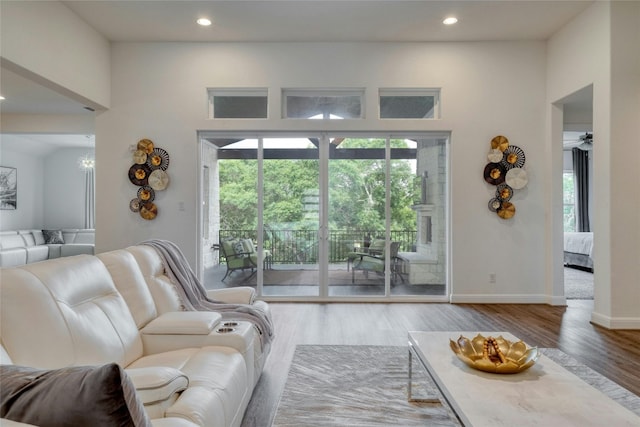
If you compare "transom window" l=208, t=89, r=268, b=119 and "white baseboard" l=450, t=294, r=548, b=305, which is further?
"transom window" l=208, t=89, r=268, b=119

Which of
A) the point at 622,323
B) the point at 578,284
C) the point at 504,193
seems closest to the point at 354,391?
the point at 622,323

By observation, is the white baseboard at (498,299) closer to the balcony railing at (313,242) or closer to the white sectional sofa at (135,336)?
the balcony railing at (313,242)

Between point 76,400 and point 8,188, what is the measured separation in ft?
34.1

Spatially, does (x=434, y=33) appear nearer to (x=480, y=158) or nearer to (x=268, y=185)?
(x=480, y=158)

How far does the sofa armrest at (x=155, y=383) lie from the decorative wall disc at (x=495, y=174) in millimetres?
Result: 4652

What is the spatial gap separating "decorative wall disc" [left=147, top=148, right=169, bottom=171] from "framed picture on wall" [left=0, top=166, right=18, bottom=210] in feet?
19.6

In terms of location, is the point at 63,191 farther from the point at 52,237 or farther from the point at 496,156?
the point at 496,156

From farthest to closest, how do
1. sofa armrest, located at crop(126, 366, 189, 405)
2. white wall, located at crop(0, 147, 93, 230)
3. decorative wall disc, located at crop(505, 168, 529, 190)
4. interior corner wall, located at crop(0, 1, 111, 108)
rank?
white wall, located at crop(0, 147, 93, 230) → decorative wall disc, located at crop(505, 168, 529, 190) → interior corner wall, located at crop(0, 1, 111, 108) → sofa armrest, located at crop(126, 366, 189, 405)

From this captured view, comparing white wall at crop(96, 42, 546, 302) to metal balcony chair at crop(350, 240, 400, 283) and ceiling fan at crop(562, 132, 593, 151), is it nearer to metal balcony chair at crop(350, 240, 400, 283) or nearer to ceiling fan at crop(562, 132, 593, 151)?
metal balcony chair at crop(350, 240, 400, 283)

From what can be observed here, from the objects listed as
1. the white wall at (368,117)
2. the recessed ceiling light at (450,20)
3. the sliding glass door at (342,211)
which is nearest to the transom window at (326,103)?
the white wall at (368,117)

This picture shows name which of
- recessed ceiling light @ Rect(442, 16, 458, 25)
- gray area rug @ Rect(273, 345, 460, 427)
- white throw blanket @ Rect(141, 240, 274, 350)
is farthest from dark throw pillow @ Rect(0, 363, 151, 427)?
recessed ceiling light @ Rect(442, 16, 458, 25)

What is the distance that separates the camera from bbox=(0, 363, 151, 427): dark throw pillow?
74 centimetres

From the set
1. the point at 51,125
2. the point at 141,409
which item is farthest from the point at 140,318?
the point at 51,125

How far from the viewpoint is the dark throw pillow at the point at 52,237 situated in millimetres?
8547
